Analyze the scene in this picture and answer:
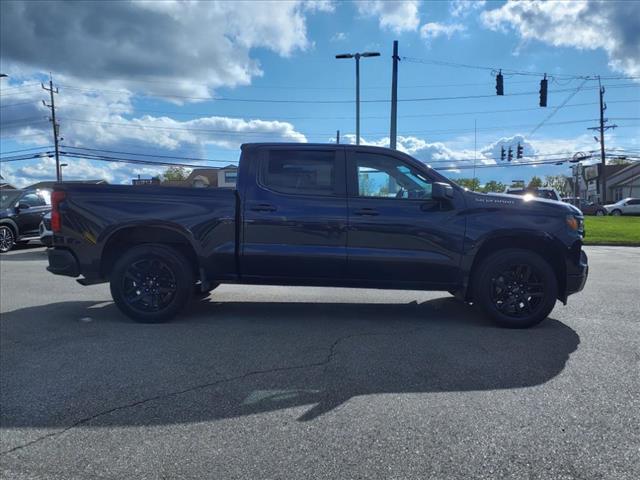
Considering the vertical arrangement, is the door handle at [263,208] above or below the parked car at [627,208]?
above

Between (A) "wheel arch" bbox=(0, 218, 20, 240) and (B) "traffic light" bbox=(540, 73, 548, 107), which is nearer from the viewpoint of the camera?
(A) "wheel arch" bbox=(0, 218, 20, 240)

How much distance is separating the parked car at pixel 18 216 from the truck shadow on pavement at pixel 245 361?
9025mm

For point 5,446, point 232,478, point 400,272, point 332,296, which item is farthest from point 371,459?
point 332,296

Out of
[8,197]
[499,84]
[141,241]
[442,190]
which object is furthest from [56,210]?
[499,84]

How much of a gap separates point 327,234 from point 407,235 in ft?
2.78

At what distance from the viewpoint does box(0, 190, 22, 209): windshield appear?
13938mm

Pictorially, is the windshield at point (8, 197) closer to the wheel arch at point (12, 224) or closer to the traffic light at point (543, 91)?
the wheel arch at point (12, 224)

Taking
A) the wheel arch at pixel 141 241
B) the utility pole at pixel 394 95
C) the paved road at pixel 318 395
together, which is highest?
the utility pole at pixel 394 95

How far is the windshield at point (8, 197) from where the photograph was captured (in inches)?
549

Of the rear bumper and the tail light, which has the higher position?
the tail light

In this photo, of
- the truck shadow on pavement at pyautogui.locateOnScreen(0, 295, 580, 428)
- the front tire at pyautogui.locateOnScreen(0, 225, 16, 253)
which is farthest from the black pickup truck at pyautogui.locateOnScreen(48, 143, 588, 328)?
the front tire at pyautogui.locateOnScreen(0, 225, 16, 253)

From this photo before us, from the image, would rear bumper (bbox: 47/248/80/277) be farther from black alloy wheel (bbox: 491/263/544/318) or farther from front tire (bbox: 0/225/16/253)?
front tire (bbox: 0/225/16/253)

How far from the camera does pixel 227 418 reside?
10.4 feet

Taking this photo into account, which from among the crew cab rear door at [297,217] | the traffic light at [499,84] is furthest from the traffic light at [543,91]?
the crew cab rear door at [297,217]
